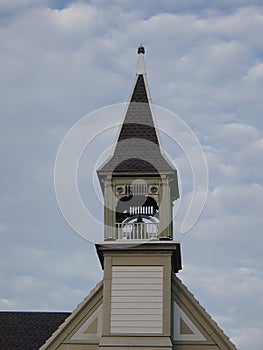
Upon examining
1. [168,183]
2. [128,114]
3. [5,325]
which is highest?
[128,114]

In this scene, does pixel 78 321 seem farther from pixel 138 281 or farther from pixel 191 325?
pixel 191 325

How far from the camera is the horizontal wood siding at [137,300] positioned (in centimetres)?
3023

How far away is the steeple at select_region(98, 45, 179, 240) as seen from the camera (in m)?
31.4

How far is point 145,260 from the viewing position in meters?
30.9

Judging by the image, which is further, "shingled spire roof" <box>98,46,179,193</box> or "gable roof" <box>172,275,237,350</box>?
"shingled spire roof" <box>98,46,179,193</box>

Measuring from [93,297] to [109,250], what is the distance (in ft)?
6.58

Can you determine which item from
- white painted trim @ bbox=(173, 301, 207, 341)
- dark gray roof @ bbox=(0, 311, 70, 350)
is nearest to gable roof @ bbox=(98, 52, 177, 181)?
white painted trim @ bbox=(173, 301, 207, 341)

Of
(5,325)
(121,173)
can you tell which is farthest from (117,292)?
(5,325)

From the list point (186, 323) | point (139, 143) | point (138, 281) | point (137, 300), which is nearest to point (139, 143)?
point (139, 143)

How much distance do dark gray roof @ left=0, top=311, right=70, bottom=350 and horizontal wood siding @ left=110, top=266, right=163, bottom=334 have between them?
4.55 meters

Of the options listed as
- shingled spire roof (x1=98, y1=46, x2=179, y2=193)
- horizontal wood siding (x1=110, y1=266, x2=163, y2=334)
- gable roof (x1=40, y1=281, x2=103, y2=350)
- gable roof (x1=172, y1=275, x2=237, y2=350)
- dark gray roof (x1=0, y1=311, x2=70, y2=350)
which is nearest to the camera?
horizontal wood siding (x1=110, y1=266, x2=163, y2=334)

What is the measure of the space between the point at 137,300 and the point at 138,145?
19.6 feet

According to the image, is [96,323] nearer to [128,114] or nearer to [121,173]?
[121,173]

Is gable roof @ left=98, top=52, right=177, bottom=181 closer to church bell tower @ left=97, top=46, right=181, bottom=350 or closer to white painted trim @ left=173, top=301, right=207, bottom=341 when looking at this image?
church bell tower @ left=97, top=46, right=181, bottom=350
